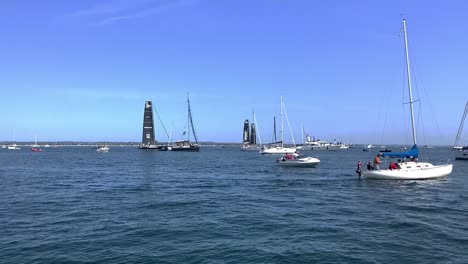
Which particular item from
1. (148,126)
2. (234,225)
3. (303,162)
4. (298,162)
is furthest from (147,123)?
(234,225)

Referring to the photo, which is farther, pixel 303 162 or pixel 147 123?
pixel 147 123

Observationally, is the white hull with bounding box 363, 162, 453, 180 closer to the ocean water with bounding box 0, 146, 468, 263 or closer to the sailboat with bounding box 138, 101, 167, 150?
the ocean water with bounding box 0, 146, 468, 263

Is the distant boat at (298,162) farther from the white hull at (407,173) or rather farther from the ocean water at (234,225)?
the ocean water at (234,225)

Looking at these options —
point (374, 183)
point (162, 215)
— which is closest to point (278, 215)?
point (162, 215)

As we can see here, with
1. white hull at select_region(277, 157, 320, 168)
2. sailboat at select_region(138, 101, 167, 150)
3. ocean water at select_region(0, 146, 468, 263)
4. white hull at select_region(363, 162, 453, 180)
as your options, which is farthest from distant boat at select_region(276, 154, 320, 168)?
sailboat at select_region(138, 101, 167, 150)

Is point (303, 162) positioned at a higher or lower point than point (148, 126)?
lower

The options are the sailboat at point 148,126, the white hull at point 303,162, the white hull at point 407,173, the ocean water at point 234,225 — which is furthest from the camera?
the sailboat at point 148,126

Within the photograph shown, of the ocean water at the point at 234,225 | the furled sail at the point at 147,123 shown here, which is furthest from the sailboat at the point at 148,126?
the ocean water at the point at 234,225

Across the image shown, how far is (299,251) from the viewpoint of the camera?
1555 centimetres

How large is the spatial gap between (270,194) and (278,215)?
9859 mm

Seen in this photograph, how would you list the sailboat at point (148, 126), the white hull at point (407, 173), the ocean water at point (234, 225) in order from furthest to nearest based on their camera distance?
1. the sailboat at point (148, 126)
2. the white hull at point (407, 173)
3. the ocean water at point (234, 225)

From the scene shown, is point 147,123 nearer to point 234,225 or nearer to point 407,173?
point 407,173

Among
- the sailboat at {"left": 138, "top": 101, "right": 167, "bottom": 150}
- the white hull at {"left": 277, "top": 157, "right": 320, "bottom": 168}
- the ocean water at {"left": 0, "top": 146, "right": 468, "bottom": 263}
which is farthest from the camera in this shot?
the sailboat at {"left": 138, "top": 101, "right": 167, "bottom": 150}

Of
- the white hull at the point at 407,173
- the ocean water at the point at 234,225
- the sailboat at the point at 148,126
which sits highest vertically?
the sailboat at the point at 148,126
